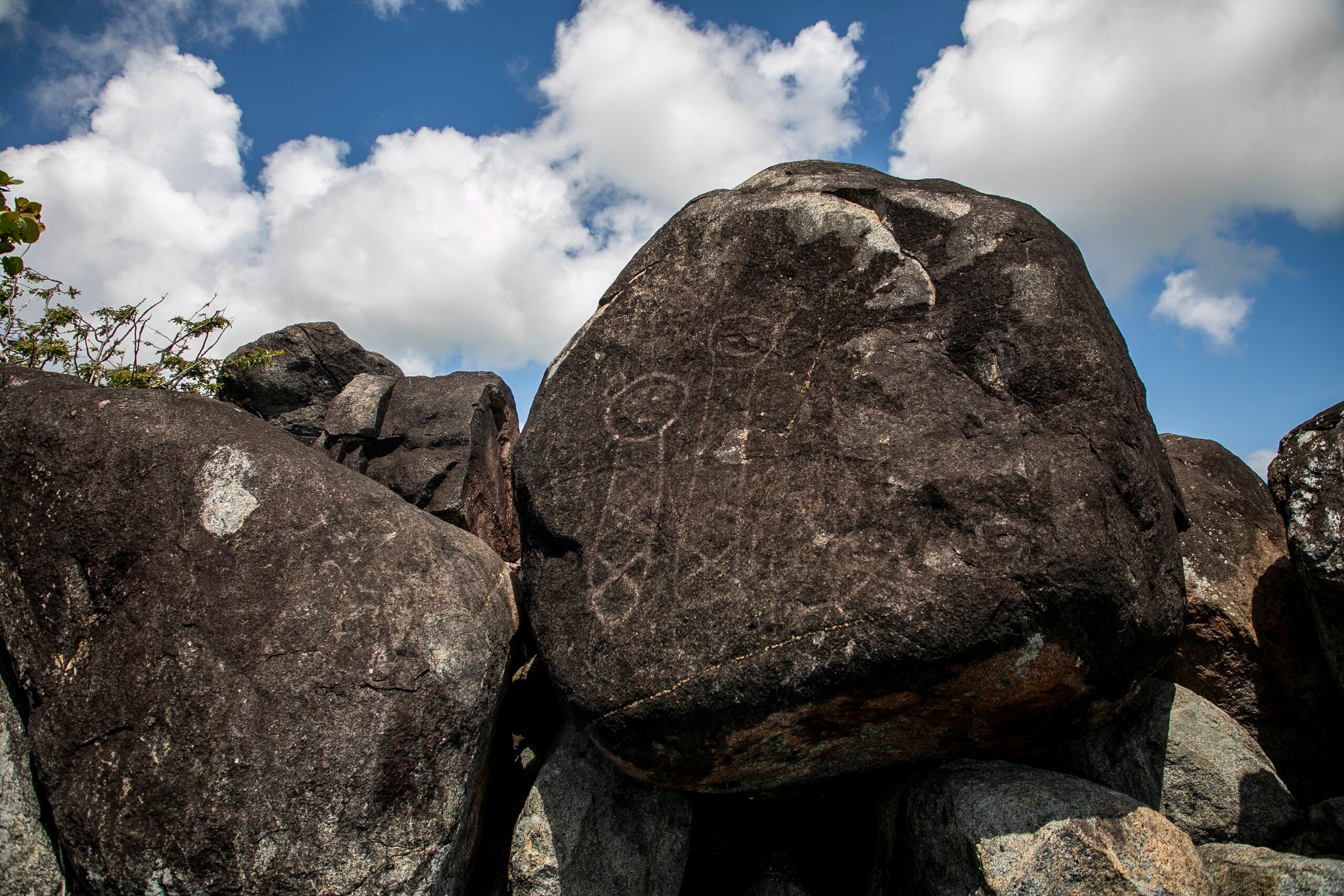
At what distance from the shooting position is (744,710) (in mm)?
3092

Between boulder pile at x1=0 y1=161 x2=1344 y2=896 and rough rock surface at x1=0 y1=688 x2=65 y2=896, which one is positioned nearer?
boulder pile at x1=0 y1=161 x2=1344 y2=896

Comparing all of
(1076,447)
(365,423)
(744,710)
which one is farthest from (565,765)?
(365,423)

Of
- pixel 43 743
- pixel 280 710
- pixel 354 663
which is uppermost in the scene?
pixel 354 663

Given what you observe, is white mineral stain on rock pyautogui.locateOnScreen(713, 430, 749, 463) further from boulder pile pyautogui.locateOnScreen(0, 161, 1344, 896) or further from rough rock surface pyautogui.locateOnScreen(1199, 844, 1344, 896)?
rough rock surface pyautogui.locateOnScreen(1199, 844, 1344, 896)

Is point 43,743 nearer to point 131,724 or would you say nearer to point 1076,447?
point 131,724

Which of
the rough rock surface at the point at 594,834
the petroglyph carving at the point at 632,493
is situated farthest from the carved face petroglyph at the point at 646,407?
the rough rock surface at the point at 594,834

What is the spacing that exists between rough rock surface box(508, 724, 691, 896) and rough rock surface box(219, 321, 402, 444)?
7.22 meters

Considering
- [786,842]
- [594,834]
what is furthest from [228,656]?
[786,842]

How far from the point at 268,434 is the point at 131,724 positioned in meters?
1.39

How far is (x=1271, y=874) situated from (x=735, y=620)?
2180 millimetres

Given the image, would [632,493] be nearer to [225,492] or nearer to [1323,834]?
[225,492]

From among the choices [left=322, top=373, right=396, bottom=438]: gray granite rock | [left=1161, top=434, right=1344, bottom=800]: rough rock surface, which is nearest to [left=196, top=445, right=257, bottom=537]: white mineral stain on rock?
[left=322, top=373, right=396, bottom=438]: gray granite rock

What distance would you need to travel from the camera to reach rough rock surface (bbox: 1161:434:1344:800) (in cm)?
398

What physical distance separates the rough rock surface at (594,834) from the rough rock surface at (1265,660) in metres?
2.60
